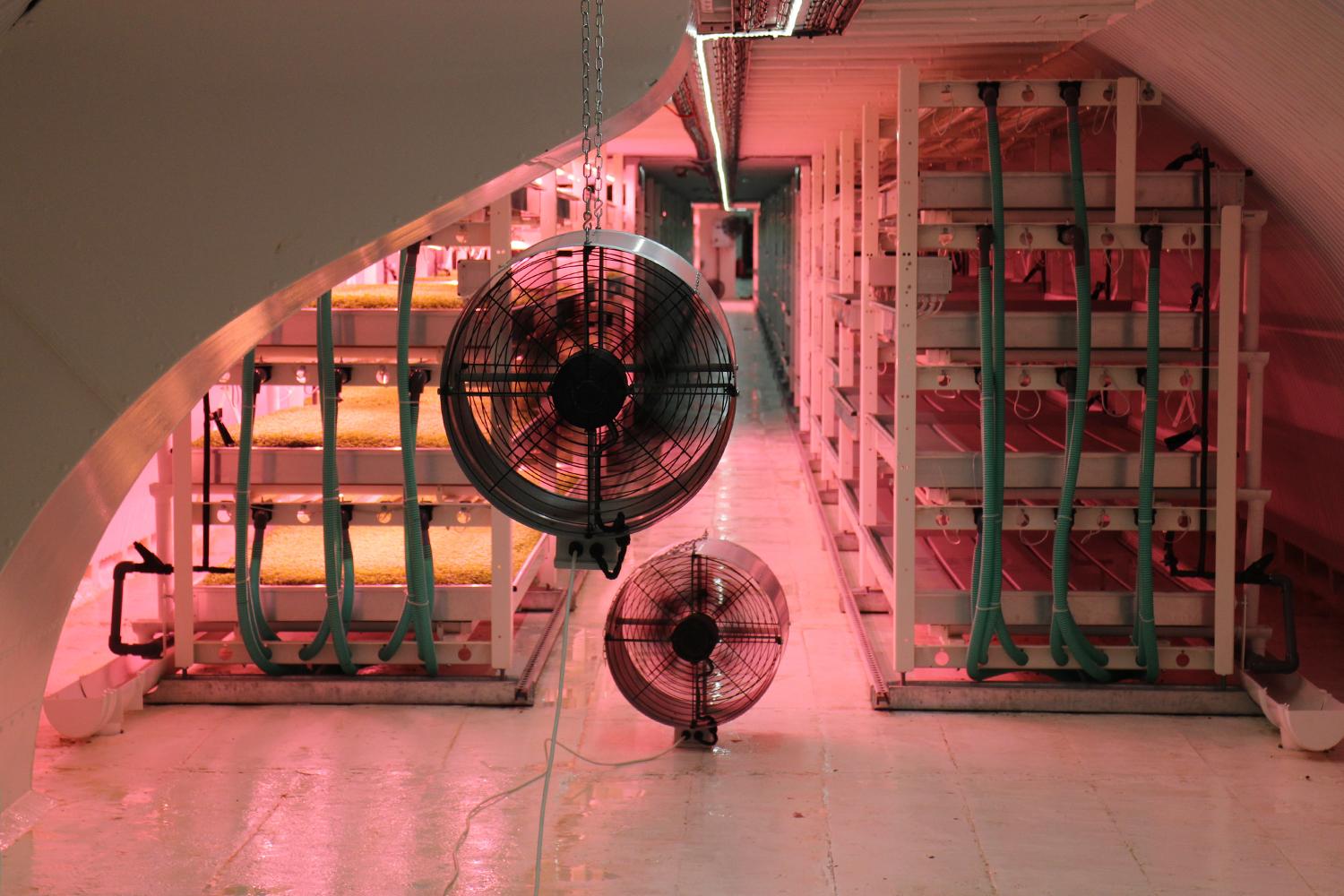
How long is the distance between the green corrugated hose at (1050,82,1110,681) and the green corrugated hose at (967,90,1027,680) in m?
0.23

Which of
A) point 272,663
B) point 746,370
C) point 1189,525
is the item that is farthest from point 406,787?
point 746,370

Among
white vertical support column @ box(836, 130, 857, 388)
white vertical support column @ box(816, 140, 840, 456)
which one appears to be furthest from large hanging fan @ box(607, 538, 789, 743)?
Result: white vertical support column @ box(816, 140, 840, 456)

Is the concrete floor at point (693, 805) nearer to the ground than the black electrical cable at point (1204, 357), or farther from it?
nearer to the ground

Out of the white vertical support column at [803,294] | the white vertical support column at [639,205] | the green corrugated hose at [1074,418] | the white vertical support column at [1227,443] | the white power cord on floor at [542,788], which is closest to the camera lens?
the white power cord on floor at [542,788]

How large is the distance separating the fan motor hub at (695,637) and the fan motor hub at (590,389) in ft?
7.53

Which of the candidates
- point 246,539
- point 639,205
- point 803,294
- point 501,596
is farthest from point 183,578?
point 639,205

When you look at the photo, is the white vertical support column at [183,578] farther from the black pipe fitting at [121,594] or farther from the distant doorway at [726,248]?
the distant doorway at [726,248]

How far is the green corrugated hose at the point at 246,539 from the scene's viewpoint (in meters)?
5.46

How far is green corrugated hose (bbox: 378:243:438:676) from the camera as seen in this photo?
17.6 ft

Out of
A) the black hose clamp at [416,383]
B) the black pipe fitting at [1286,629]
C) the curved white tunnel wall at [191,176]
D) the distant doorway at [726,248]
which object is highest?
the distant doorway at [726,248]

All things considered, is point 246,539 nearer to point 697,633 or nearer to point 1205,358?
point 697,633

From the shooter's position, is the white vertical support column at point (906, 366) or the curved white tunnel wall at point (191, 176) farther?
the white vertical support column at point (906, 366)

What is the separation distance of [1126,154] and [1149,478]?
51.2 inches

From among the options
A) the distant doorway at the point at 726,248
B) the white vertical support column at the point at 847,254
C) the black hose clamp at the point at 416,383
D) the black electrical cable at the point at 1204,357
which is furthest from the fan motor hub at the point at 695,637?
the distant doorway at the point at 726,248
